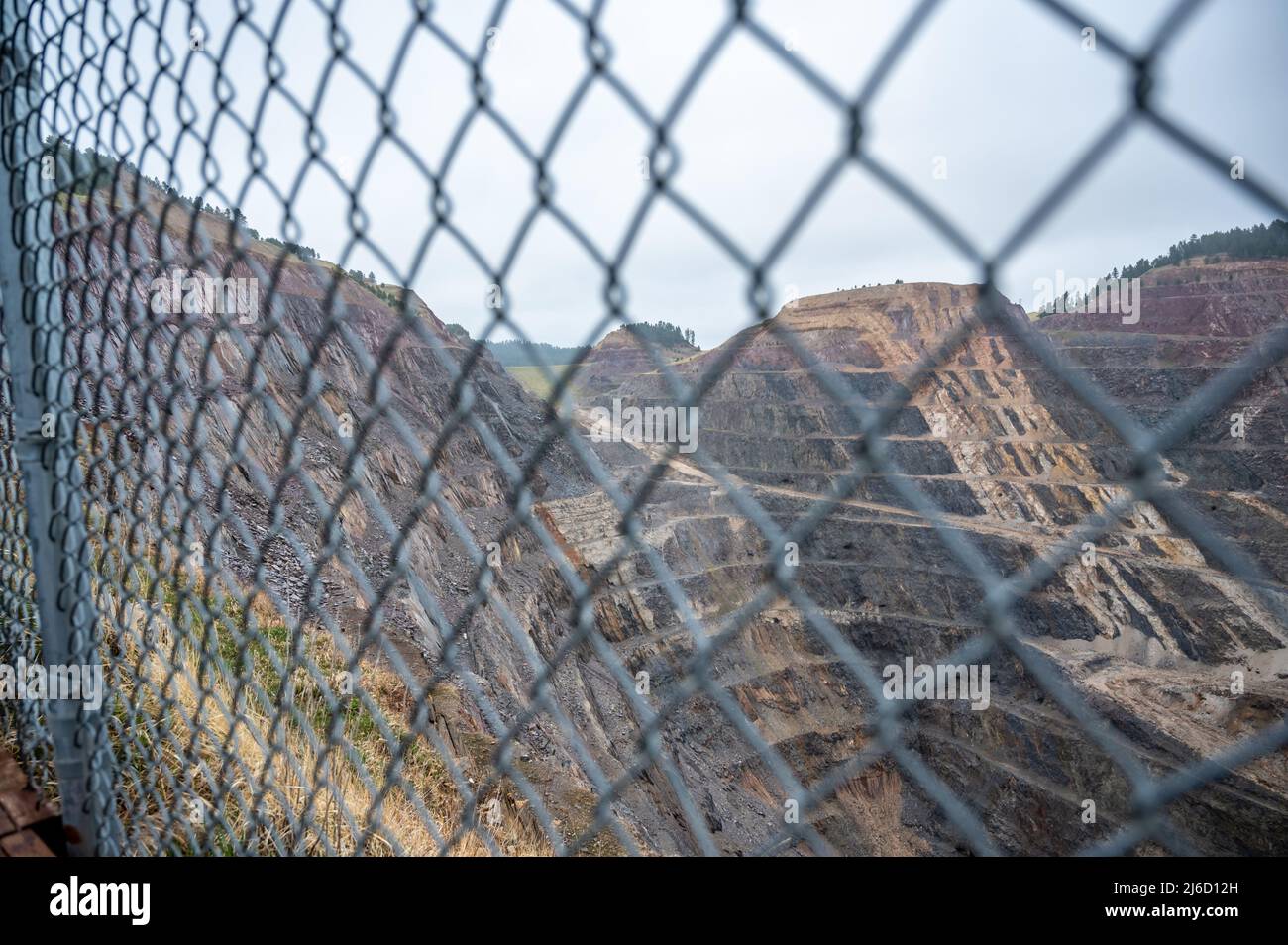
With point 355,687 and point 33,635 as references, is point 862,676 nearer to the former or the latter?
point 355,687

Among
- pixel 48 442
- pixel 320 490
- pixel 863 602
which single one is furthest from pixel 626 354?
pixel 863 602

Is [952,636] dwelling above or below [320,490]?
above

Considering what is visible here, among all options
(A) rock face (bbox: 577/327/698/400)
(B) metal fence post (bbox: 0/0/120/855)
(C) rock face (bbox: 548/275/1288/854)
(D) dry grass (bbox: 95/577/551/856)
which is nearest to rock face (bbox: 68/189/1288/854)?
(C) rock face (bbox: 548/275/1288/854)

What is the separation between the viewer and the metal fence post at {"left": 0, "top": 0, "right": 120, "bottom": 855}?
59.2 inches

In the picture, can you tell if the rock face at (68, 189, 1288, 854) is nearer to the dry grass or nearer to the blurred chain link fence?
the dry grass

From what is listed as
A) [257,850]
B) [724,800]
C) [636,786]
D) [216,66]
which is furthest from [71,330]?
[724,800]

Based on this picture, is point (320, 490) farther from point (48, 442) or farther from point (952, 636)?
point (952, 636)

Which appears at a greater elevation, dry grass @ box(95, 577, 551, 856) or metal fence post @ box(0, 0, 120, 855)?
metal fence post @ box(0, 0, 120, 855)

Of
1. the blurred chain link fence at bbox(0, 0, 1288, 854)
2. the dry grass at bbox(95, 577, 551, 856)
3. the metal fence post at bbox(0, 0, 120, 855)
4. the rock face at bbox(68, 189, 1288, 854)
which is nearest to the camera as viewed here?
the blurred chain link fence at bbox(0, 0, 1288, 854)

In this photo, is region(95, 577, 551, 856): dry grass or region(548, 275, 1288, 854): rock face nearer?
region(95, 577, 551, 856): dry grass

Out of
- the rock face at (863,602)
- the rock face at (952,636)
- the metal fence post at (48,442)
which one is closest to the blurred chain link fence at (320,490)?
the metal fence post at (48,442)

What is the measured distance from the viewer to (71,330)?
1.58 meters

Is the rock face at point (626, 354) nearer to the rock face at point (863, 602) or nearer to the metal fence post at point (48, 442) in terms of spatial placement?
the metal fence post at point (48, 442)

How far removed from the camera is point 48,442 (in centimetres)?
158
